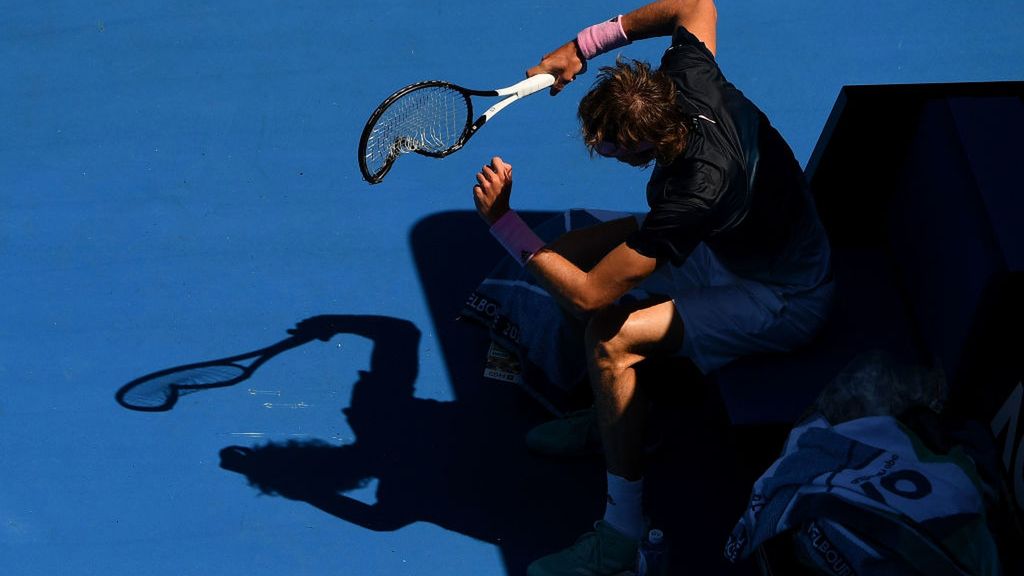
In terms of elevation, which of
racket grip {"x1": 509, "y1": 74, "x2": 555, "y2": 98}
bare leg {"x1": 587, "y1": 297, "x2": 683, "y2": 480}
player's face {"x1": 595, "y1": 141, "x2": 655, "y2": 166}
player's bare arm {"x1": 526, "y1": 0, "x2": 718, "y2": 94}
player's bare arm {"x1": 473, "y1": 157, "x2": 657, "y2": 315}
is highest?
player's bare arm {"x1": 526, "y1": 0, "x2": 718, "y2": 94}

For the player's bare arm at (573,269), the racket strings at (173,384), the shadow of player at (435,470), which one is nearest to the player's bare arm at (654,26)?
the player's bare arm at (573,269)

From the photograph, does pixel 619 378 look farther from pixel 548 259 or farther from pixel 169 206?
pixel 169 206

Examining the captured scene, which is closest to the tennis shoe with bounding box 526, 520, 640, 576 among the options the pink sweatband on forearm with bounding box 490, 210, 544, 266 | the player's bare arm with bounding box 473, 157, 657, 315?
the player's bare arm with bounding box 473, 157, 657, 315

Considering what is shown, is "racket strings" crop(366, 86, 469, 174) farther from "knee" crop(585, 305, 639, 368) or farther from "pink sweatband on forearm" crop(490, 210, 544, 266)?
"knee" crop(585, 305, 639, 368)

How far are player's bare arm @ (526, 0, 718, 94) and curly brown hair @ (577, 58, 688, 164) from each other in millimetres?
540

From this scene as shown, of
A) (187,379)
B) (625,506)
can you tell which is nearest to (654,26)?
(625,506)

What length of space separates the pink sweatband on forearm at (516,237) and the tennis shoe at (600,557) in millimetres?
705

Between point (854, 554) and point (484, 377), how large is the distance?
4.33 ft

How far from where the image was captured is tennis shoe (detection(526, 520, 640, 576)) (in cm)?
286

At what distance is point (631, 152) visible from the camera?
8.48 feet

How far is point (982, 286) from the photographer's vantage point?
261 cm

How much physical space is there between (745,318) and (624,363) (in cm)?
32

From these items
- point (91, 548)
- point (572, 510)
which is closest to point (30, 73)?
point (91, 548)

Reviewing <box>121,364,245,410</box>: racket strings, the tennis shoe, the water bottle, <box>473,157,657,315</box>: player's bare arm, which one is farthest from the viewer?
<box>121,364,245,410</box>: racket strings
